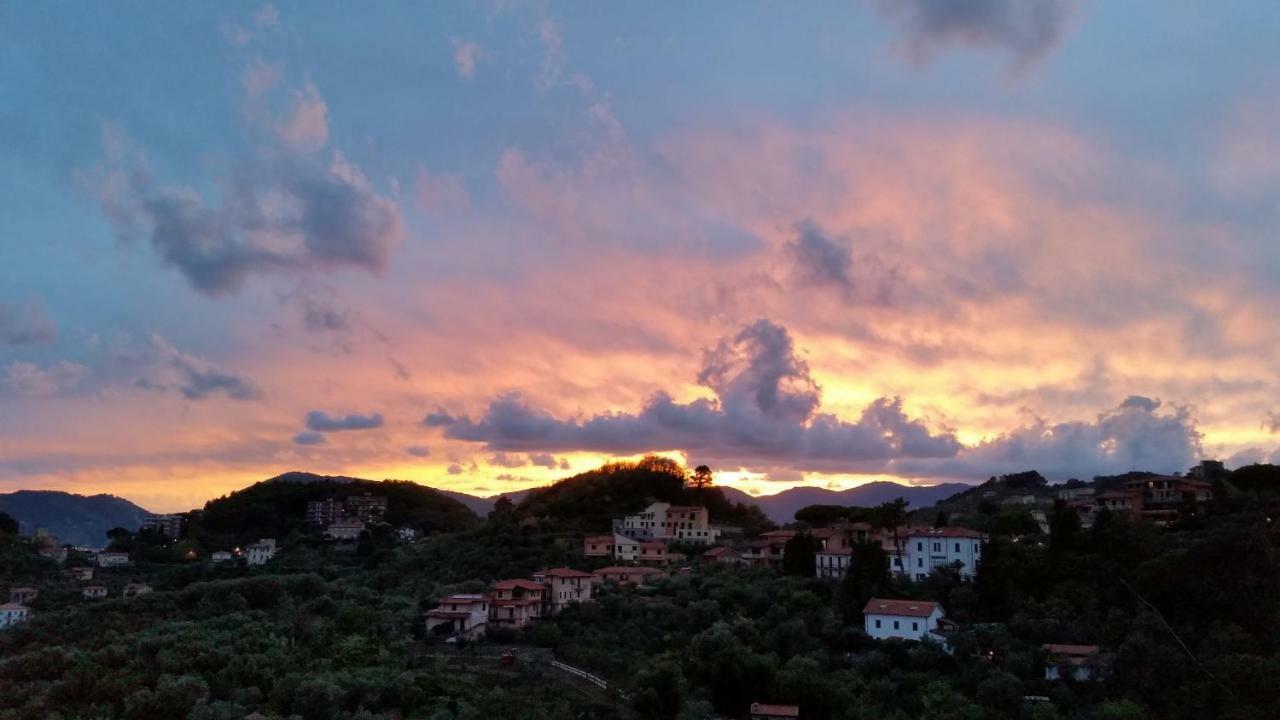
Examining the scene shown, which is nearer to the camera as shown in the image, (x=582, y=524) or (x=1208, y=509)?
(x=1208, y=509)

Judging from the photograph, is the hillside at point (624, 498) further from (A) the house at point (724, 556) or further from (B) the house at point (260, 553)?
(B) the house at point (260, 553)

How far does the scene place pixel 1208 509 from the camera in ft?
158

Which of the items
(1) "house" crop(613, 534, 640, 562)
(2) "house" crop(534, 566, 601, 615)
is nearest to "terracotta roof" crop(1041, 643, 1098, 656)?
(2) "house" crop(534, 566, 601, 615)

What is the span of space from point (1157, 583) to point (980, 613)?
7.05 meters

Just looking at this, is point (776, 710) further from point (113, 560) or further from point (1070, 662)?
point (113, 560)

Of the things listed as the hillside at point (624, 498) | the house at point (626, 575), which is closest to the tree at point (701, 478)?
the hillside at point (624, 498)

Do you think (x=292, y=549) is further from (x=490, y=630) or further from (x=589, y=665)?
(x=589, y=665)

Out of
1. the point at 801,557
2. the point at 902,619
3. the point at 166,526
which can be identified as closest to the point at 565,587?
the point at 801,557

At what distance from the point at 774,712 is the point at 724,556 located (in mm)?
27706

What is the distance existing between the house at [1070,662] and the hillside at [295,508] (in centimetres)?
7577

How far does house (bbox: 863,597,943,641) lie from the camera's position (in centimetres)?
3747

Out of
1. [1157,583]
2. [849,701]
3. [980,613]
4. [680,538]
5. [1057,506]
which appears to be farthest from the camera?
[680,538]

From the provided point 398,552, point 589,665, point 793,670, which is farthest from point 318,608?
point 398,552

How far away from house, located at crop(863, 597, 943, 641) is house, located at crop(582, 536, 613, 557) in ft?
90.4
